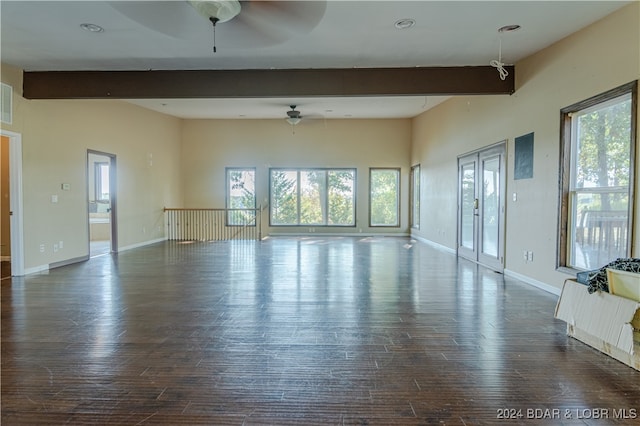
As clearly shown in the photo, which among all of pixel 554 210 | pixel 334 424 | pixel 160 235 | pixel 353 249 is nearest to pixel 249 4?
pixel 334 424

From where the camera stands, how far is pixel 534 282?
16.0 feet

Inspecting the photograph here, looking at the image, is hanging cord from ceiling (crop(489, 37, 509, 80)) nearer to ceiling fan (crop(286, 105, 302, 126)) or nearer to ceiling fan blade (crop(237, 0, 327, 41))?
ceiling fan blade (crop(237, 0, 327, 41))

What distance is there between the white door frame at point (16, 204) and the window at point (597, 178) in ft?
24.4

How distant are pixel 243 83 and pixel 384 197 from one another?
6.66m

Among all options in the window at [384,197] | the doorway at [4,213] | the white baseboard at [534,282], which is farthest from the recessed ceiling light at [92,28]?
the window at [384,197]

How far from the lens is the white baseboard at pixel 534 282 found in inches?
175

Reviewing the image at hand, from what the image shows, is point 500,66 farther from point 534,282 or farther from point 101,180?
point 101,180

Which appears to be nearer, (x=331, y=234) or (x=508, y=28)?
(x=508, y=28)

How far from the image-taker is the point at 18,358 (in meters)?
2.66

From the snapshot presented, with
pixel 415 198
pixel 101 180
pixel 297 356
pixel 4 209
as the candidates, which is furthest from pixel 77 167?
pixel 415 198

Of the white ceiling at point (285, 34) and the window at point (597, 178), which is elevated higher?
the white ceiling at point (285, 34)

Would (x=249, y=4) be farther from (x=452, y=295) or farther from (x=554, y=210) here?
(x=554, y=210)

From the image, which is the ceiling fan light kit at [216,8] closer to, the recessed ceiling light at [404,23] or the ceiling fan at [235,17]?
the ceiling fan at [235,17]

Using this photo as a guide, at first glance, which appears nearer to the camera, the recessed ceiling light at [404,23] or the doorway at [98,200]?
the recessed ceiling light at [404,23]
